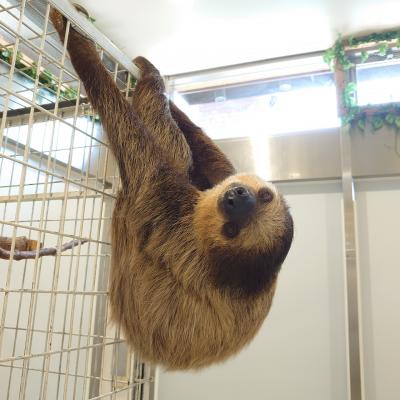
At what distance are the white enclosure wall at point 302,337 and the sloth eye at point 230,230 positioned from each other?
1.81 meters

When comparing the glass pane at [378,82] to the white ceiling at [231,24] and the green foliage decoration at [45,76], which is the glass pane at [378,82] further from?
the green foliage decoration at [45,76]

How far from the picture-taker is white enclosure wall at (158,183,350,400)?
2.90m

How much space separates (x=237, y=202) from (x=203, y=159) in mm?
515

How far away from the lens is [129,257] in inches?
50.9

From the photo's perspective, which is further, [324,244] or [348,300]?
[324,244]

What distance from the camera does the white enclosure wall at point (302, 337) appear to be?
2904mm

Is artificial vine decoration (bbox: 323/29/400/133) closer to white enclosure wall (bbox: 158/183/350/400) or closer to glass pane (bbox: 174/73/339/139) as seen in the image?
glass pane (bbox: 174/73/339/139)

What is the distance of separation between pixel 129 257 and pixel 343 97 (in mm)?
2486

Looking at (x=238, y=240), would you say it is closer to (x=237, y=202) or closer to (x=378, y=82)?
(x=237, y=202)

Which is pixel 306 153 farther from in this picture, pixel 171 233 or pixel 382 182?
pixel 171 233

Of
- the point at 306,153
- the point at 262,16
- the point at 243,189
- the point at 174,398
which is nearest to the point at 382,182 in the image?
the point at 306,153

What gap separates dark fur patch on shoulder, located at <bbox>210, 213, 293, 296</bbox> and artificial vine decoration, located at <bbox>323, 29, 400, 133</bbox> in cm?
199

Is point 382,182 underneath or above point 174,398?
above

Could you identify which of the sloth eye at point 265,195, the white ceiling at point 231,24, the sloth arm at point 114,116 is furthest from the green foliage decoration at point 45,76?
the white ceiling at point 231,24
